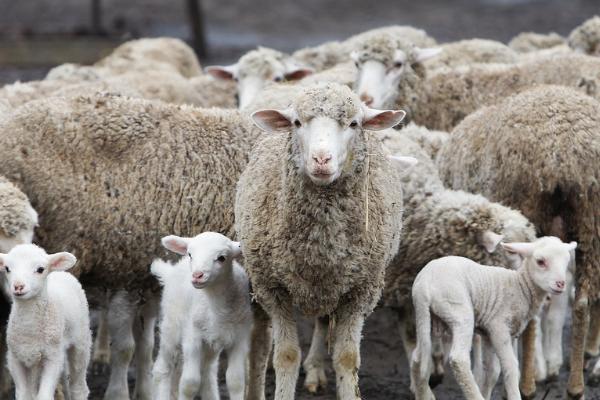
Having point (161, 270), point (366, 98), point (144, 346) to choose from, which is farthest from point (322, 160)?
point (366, 98)

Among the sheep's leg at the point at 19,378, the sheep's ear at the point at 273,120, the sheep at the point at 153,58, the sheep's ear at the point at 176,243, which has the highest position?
the sheep at the point at 153,58

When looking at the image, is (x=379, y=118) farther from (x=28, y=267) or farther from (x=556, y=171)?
(x=28, y=267)

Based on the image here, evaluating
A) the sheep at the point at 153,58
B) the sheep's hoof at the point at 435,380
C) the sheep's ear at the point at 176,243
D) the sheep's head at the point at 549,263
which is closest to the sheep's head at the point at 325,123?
the sheep's ear at the point at 176,243

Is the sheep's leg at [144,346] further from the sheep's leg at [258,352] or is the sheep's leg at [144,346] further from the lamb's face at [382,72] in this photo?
the lamb's face at [382,72]

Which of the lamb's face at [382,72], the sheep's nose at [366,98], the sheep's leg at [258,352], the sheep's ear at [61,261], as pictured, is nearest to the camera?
the sheep's ear at [61,261]

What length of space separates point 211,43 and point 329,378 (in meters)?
13.4

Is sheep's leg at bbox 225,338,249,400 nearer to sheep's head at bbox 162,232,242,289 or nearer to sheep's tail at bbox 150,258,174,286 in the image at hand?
sheep's head at bbox 162,232,242,289

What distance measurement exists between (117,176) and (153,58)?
616cm

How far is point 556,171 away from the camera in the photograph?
Answer: 21.7 feet

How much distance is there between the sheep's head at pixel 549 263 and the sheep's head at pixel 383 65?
2.84m

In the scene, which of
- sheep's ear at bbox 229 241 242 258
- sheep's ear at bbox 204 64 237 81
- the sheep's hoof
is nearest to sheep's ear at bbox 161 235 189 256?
sheep's ear at bbox 229 241 242 258

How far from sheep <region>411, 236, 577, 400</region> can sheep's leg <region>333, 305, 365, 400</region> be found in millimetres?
466

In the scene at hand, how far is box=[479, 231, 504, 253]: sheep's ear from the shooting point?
650cm

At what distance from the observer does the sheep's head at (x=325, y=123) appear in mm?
5301
